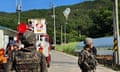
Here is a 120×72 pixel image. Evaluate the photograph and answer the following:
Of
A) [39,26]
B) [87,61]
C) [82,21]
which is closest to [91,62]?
[87,61]

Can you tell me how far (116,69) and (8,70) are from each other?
66.3ft

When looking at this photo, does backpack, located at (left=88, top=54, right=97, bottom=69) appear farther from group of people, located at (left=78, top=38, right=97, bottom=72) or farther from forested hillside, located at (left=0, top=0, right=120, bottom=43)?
forested hillside, located at (left=0, top=0, right=120, bottom=43)

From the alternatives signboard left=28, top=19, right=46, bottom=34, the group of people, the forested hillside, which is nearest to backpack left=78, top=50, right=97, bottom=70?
the group of people

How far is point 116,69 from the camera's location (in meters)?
26.1

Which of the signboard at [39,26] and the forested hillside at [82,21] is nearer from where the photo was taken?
the signboard at [39,26]

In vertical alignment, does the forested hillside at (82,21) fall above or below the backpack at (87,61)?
above

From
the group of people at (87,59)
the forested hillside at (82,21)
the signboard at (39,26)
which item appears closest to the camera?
the group of people at (87,59)

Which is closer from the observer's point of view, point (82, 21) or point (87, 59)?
point (87, 59)

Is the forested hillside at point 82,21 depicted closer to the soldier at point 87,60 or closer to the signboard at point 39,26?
the signboard at point 39,26

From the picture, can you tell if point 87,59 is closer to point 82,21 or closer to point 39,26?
point 39,26

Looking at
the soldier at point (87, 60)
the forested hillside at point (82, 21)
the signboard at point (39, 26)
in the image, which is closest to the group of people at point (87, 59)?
the soldier at point (87, 60)

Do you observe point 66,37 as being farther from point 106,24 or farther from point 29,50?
point 29,50

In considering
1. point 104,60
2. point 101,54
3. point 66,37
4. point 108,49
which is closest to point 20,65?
point 104,60

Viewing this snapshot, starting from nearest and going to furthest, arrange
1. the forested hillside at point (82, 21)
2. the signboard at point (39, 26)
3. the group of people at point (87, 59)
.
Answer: the group of people at point (87, 59) < the signboard at point (39, 26) < the forested hillside at point (82, 21)
